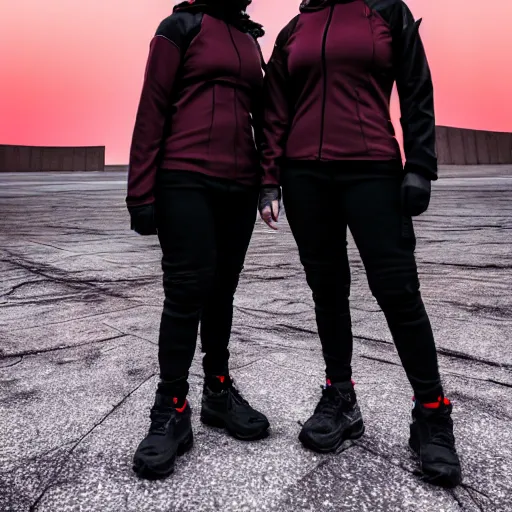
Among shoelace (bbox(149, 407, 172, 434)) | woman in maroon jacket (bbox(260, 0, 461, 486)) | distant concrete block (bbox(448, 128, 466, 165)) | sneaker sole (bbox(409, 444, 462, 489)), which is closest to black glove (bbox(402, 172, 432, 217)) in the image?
woman in maroon jacket (bbox(260, 0, 461, 486))

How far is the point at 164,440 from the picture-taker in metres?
1.62

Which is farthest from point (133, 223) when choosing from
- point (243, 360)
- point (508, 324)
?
point (508, 324)

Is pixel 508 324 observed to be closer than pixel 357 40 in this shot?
No

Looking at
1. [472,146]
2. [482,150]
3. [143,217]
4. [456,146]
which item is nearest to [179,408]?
[143,217]

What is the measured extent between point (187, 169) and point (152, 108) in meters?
0.21

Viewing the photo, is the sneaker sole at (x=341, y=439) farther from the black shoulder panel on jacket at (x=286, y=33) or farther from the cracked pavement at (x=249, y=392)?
the black shoulder panel on jacket at (x=286, y=33)

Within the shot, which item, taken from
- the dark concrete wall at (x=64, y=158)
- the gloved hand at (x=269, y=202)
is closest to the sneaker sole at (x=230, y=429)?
the gloved hand at (x=269, y=202)

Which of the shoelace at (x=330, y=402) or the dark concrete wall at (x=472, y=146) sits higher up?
the dark concrete wall at (x=472, y=146)

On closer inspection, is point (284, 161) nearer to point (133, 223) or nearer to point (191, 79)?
point (191, 79)

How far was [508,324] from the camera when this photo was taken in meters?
2.98

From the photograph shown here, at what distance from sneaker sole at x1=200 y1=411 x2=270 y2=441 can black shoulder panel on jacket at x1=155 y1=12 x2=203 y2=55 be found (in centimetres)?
121

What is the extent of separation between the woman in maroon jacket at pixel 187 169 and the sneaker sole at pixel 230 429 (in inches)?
6.3

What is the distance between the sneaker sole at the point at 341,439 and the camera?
168 centimetres

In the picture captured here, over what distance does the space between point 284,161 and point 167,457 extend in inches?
38.2
